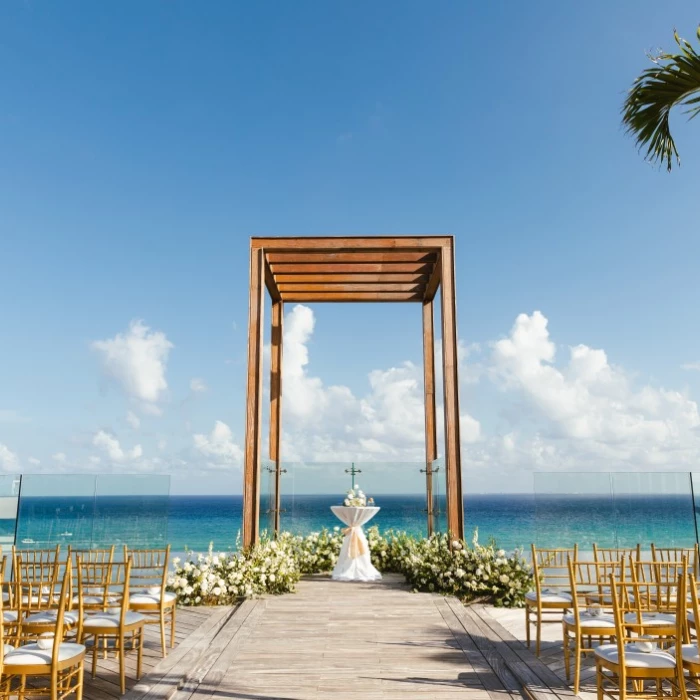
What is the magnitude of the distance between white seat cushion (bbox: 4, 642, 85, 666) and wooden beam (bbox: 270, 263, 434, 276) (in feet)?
20.5

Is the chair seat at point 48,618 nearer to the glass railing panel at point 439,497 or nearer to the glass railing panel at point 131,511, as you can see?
the glass railing panel at point 131,511

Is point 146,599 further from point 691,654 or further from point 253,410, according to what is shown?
point 691,654

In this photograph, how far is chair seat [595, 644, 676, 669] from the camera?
3.30 meters

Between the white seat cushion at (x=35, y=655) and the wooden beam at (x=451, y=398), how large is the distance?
200 inches

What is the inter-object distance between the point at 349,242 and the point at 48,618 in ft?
18.6

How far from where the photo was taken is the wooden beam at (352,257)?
873 centimetres

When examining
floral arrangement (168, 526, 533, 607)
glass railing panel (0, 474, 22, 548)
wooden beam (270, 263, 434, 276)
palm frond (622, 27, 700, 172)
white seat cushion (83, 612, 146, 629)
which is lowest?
floral arrangement (168, 526, 533, 607)

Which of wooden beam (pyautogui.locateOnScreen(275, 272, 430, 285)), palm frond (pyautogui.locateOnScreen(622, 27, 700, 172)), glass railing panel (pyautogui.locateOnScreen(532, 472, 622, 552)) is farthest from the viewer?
wooden beam (pyautogui.locateOnScreen(275, 272, 430, 285))

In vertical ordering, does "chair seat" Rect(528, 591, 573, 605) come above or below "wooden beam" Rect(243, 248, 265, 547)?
below

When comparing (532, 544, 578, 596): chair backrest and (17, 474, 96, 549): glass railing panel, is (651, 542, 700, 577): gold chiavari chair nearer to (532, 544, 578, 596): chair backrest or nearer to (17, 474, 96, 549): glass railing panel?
(532, 544, 578, 596): chair backrest

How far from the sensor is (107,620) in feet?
13.9

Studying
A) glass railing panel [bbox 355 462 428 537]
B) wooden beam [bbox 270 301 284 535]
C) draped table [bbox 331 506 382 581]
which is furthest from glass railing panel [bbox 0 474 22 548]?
glass railing panel [bbox 355 462 428 537]

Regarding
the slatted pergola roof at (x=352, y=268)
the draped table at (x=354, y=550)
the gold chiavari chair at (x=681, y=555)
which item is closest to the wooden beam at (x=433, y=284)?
the slatted pergola roof at (x=352, y=268)

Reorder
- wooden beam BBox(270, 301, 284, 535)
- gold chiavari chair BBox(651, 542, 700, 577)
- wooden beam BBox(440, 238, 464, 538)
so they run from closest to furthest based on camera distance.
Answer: gold chiavari chair BBox(651, 542, 700, 577), wooden beam BBox(440, 238, 464, 538), wooden beam BBox(270, 301, 284, 535)
